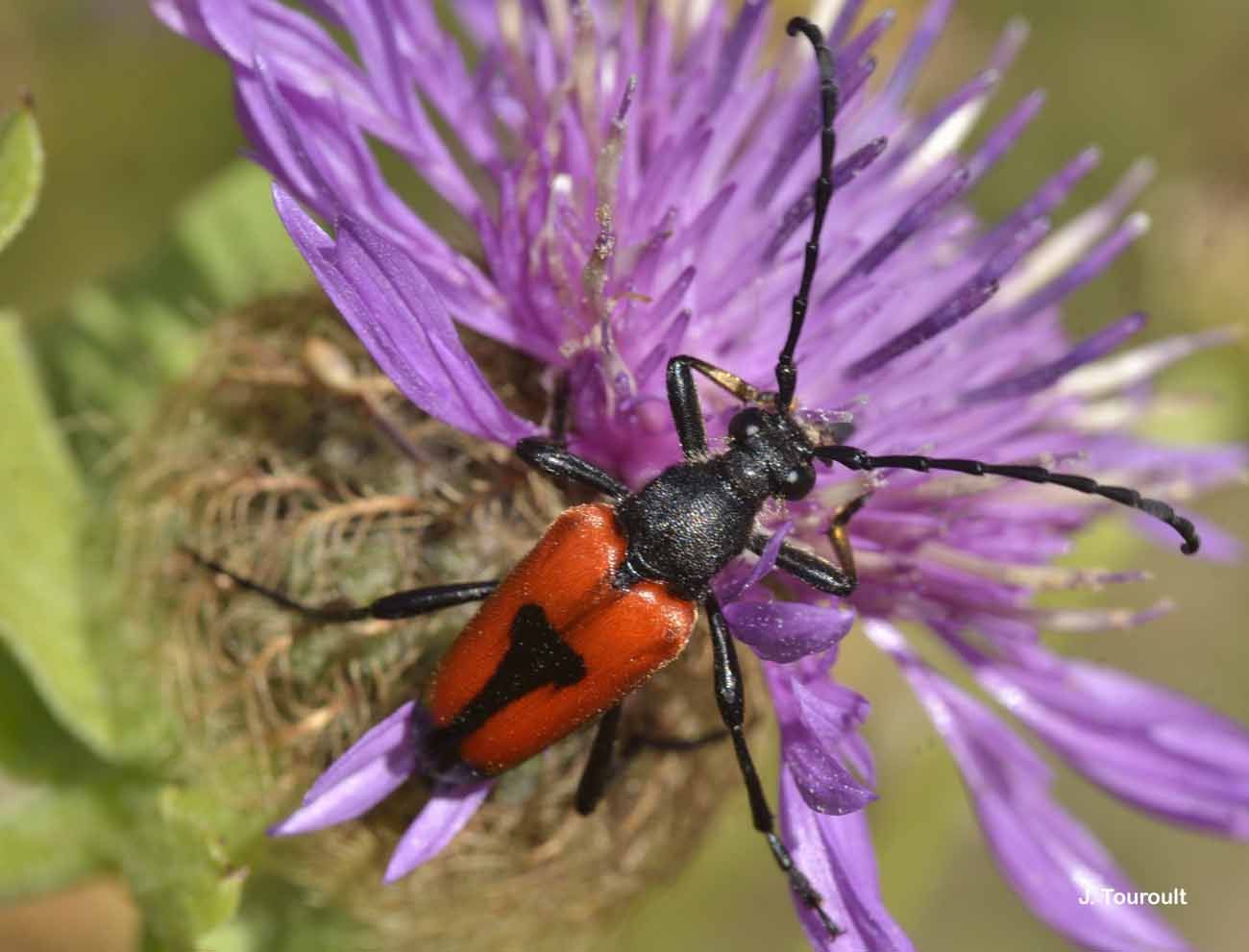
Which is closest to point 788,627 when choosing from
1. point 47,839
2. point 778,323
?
point 778,323

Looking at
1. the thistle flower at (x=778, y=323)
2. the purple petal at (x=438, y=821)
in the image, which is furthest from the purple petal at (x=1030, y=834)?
the purple petal at (x=438, y=821)

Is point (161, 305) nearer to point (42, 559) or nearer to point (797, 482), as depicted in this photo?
point (42, 559)

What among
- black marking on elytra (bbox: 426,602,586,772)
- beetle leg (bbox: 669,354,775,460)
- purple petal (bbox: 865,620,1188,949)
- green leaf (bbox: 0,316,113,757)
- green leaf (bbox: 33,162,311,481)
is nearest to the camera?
black marking on elytra (bbox: 426,602,586,772)

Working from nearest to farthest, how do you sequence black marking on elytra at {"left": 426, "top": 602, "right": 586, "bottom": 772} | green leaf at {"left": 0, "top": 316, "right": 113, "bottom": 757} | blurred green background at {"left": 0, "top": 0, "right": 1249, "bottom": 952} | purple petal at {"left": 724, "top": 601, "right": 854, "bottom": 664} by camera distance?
purple petal at {"left": 724, "top": 601, "right": 854, "bottom": 664}
black marking on elytra at {"left": 426, "top": 602, "right": 586, "bottom": 772}
green leaf at {"left": 0, "top": 316, "right": 113, "bottom": 757}
blurred green background at {"left": 0, "top": 0, "right": 1249, "bottom": 952}

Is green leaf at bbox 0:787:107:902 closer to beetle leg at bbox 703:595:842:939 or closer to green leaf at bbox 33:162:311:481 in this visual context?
green leaf at bbox 33:162:311:481

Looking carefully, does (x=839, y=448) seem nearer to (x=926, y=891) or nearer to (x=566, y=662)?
(x=566, y=662)

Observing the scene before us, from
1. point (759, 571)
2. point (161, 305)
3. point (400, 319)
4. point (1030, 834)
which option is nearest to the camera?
point (759, 571)

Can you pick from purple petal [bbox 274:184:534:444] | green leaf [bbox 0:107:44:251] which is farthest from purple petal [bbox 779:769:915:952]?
green leaf [bbox 0:107:44:251]
